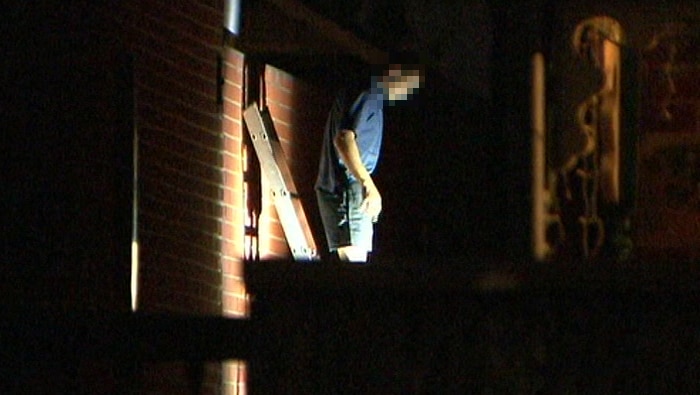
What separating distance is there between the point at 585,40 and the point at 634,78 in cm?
31

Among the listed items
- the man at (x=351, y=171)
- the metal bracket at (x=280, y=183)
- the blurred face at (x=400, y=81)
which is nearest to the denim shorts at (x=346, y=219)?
the man at (x=351, y=171)

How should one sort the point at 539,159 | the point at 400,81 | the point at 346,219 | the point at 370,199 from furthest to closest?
the point at 400,81
the point at 346,219
the point at 370,199
the point at 539,159

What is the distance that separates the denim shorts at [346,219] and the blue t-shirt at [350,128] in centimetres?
5

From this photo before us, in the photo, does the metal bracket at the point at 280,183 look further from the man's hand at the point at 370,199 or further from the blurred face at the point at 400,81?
the blurred face at the point at 400,81

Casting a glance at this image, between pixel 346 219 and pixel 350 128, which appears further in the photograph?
pixel 346 219

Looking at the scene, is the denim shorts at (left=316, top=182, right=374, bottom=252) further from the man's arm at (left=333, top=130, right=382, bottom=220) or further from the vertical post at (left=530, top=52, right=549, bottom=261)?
the vertical post at (left=530, top=52, right=549, bottom=261)

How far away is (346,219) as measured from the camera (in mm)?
10719

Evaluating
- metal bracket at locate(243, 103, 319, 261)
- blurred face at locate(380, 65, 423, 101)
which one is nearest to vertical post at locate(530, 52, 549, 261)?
blurred face at locate(380, 65, 423, 101)

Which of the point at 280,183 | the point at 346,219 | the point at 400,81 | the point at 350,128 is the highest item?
the point at 400,81

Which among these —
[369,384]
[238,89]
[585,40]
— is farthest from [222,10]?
[369,384]

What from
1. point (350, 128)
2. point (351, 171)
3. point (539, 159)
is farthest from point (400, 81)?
point (539, 159)

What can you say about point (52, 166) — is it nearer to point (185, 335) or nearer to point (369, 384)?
point (185, 335)

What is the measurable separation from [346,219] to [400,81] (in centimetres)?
89

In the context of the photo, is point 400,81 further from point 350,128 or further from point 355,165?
point 355,165
